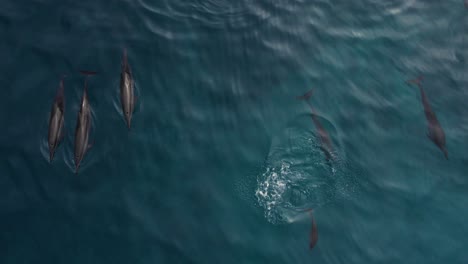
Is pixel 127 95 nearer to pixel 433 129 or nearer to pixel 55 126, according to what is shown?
pixel 55 126

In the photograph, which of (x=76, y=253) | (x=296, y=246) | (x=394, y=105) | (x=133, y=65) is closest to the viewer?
(x=76, y=253)

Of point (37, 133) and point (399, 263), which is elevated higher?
point (37, 133)

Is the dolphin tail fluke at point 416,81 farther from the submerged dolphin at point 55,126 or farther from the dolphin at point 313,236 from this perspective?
the submerged dolphin at point 55,126

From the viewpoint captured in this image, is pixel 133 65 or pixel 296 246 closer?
pixel 296 246

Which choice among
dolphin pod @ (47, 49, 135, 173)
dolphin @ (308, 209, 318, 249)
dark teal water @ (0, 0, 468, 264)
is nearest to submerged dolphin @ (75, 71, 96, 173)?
dolphin pod @ (47, 49, 135, 173)

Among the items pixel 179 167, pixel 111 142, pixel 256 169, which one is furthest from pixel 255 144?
pixel 111 142

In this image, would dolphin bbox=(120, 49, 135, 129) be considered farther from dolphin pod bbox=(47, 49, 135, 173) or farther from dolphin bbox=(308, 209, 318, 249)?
dolphin bbox=(308, 209, 318, 249)

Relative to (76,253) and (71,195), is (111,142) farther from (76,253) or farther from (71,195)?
(76,253)
